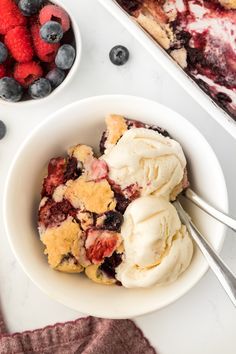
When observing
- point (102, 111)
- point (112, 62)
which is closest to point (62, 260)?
point (102, 111)

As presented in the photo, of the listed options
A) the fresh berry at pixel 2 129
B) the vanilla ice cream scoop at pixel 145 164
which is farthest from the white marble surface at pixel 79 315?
the vanilla ice cream scoop at pixel 145 164

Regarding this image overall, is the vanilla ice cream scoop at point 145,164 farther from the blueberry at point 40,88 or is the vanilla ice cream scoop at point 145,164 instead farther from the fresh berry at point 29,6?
the fresh berry at point 29,6

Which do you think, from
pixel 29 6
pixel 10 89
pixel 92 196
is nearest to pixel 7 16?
pixel 29 6

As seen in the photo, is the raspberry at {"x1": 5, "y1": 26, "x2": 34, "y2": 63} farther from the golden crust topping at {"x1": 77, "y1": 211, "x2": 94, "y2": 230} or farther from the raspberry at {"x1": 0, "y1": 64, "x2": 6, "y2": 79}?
the golden crust topping at {"x1": 77, "y1": 211, "x2": 94, "y2": 230}

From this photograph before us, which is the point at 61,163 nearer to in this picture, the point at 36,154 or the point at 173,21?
the point at 36,154

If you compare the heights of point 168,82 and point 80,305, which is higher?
point 168,82

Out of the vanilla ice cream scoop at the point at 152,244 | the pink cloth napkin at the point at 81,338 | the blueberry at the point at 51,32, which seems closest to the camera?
the vanilla ice cream scoop at the point at 152,244
